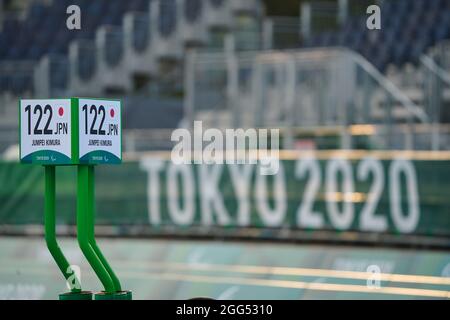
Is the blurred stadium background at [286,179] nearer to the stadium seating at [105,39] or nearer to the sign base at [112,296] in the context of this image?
the stadium seating at [105,39]

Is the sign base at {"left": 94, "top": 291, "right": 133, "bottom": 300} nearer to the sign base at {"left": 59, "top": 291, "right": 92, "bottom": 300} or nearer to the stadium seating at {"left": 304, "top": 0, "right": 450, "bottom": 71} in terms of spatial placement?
the sign base at {"left": 59, "top": 291, "right": 92, "bottom": 300}

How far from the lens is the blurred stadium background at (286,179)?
40.5 ft

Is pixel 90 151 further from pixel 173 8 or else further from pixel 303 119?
pixel 173 8

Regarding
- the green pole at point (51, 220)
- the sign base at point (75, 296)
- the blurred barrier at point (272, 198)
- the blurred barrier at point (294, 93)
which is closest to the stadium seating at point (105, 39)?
the blurred barrier at point (294, 93)

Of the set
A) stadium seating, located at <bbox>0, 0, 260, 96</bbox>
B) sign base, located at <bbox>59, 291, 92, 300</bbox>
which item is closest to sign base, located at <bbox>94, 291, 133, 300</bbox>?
sign base, located at <bbox>59, 291, 92, 300</bbox>

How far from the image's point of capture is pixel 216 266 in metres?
13.1

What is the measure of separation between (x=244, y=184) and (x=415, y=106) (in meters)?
2.26

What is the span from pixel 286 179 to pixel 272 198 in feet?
0.95

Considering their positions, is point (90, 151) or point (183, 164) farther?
point (183, 164)

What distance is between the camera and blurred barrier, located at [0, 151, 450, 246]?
43.4ft

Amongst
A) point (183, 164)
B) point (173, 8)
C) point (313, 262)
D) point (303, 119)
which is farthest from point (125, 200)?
point (173, 8)

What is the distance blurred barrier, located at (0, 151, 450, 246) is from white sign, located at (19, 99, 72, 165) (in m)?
7.23

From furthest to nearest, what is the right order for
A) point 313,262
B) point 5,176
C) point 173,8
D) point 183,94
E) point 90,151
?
point 173,8 < point 183,94 < point 5,176 < point 313,262 < point 90,151

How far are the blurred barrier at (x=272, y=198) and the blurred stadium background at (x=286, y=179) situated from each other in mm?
17
